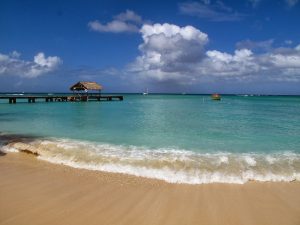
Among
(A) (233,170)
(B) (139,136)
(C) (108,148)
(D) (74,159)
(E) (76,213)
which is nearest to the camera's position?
(E) (76,213)

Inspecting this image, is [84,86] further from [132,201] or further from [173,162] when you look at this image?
[132,201]

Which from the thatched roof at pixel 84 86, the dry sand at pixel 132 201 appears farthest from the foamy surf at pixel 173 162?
the thatched roof at pixel 84 86

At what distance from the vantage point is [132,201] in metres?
5.13

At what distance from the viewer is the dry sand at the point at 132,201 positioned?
443 cm

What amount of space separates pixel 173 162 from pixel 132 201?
9.55 ft

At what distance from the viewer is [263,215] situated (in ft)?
15.3

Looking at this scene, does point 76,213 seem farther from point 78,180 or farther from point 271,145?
point 271,145

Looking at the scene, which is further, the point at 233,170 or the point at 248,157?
the point at 248,157

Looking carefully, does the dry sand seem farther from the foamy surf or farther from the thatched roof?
the thatched roof

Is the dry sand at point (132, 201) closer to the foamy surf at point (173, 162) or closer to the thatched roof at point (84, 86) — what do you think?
the foamy surf at point (173, 162)

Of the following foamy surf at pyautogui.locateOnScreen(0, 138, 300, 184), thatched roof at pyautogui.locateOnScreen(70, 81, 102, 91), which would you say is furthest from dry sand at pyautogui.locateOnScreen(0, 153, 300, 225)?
thatched roof at pyautogui.locateOnScreen(70, 81, 102, 91)

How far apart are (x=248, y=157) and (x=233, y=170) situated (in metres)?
1.90

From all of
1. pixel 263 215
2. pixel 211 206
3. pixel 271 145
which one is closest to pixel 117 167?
pixel 211 206

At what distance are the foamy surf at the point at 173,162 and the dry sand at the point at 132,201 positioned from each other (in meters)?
0.48
